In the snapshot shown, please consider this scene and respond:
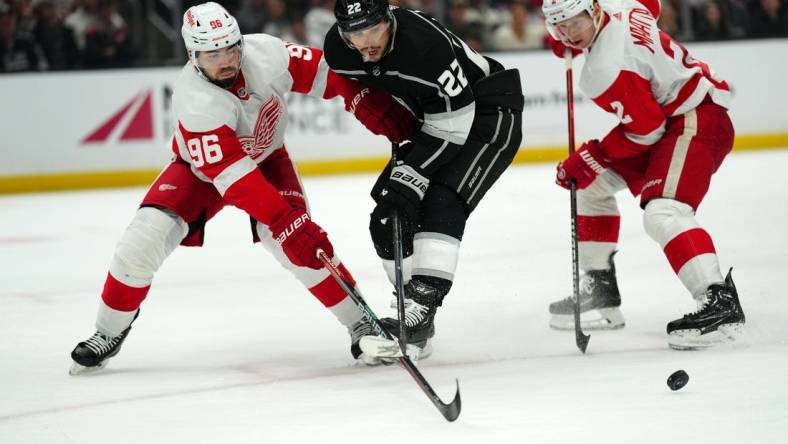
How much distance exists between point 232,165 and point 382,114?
19.0 inches

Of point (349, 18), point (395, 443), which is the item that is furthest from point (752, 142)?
point (395, 443)

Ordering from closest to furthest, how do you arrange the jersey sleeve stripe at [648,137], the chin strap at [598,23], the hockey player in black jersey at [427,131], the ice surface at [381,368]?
the ice surface at [381,368], the hockey player in black jersey at [427,131], the chin strap at [598,23], the jersey sleeve stripe at [648,137]

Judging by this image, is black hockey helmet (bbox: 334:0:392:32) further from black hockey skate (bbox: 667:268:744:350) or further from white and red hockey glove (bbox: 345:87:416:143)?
black hockey skate (bbox: 667:268:744:350)

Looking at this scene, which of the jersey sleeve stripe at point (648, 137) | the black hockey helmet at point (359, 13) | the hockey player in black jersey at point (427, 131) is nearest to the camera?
the black hockey helmet at point (359, 13)

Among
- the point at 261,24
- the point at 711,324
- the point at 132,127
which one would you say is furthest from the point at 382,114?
the point at 261,24

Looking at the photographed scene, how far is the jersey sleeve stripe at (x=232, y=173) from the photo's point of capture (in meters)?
2.96

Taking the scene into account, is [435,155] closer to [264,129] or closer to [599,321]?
[264,129]

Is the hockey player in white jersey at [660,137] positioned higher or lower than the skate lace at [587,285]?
higher

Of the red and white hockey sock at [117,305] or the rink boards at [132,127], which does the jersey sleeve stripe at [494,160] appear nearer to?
the red and white hockey sock at [117,305]

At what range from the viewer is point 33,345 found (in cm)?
353

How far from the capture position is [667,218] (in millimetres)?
3201

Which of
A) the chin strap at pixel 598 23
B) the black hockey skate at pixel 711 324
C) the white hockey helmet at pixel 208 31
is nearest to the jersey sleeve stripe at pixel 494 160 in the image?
the chin strap at pixel 598 23

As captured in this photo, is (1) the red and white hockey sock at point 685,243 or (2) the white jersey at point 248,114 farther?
(1) the red and white hockey sock at point 685,243

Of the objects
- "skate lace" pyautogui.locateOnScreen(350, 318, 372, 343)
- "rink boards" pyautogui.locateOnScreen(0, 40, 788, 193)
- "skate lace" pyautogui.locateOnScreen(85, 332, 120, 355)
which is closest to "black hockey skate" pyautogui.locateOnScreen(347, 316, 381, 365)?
"skate lace" pyautogui.locateOnScreen(350, 318, 372, 343)
